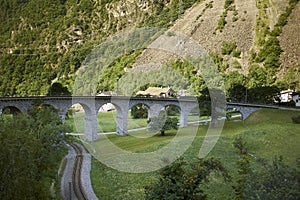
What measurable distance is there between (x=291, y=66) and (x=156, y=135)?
52.7 m

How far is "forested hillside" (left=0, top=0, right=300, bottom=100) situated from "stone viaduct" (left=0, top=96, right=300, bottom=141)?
40.3 feet

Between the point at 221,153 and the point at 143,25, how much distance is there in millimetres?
128713

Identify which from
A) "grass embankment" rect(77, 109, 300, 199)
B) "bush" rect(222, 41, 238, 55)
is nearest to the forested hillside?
"bush" rect(222, 41, 238, 55)

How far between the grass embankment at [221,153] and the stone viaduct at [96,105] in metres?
4.54

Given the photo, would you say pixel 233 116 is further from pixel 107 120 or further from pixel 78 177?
pixel 78 177

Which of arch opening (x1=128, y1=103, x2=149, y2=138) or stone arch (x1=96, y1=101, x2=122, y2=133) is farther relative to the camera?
arch opening (x1=128, y1=103, x2=149, y2=138)

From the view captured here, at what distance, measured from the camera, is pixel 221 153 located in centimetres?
2939

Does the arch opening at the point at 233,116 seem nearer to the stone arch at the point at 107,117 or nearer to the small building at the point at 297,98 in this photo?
the small building at the point at 297,98

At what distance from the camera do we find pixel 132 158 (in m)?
32.8

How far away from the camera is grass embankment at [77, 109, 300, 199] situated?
22766 mm

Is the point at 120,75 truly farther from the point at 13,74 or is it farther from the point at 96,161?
the point at 96,161

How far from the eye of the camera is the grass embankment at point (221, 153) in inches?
896

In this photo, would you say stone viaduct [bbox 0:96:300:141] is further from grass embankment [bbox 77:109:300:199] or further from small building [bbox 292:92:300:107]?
small building [bbox 292:92:300:107]

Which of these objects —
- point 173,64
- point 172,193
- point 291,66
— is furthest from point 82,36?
point 172,193
